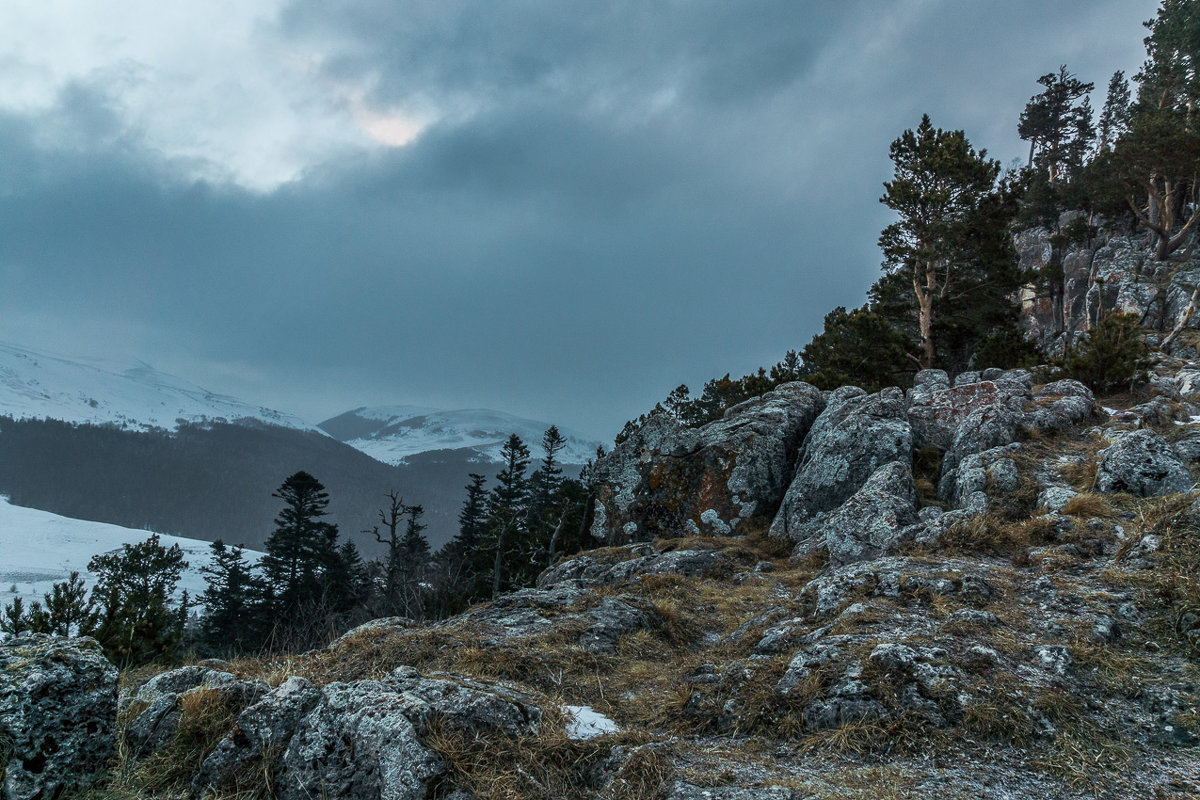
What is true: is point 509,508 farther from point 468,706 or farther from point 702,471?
point 468,706

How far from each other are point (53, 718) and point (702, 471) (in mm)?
15441

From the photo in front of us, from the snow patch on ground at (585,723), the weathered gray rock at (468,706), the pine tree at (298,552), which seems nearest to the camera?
the weathered gray rock at (468,706)

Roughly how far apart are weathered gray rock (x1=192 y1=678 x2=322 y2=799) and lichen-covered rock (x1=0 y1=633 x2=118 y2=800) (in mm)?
738

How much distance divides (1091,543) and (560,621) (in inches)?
292

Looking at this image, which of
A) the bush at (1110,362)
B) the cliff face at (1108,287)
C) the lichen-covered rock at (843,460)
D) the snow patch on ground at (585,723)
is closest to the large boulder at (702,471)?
the lichen-covered rock at (843,460)

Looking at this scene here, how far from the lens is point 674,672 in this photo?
20.5ft

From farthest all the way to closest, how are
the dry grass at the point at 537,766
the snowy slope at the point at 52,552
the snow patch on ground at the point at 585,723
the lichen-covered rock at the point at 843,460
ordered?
the snowy slope at the point at 52,552, the lichen-covered rock at the point at 843,460, the snow patch on ground at the point at 585,723, the dry grass at the point at 537,766

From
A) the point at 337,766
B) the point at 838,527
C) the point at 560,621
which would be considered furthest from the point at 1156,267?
the point at 337,766

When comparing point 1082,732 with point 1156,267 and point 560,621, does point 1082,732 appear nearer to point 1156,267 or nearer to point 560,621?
point 560,621

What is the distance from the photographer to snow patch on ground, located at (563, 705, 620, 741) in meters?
4.40

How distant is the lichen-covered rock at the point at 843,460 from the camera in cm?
1415

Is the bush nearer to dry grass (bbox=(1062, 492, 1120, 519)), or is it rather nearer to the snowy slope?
dry grass (bbox=(1062, 492, 1120, 519))

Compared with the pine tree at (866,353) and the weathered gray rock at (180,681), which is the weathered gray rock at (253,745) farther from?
the pine tree at (866,353)

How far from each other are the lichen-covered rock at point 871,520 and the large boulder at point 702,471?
11.9ft
